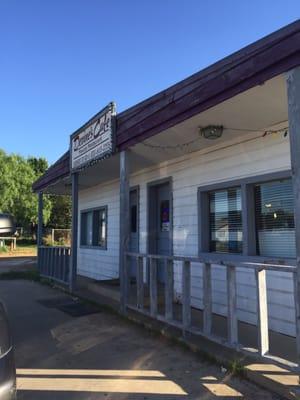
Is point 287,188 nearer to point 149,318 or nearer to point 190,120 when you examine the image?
point 190,120

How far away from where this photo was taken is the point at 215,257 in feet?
23.9

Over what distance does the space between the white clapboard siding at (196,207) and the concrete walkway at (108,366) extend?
5.15 feet

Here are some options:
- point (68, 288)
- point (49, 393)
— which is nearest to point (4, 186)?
point (68, 288)

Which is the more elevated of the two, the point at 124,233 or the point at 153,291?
the point at 124,233

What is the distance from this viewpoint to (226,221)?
7.29 m

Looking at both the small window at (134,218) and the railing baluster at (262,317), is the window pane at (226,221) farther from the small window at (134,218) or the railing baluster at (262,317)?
the small window at (134,218)

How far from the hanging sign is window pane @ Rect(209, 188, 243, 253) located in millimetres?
2119

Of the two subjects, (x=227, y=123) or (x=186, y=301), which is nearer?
(x=186, y=301)

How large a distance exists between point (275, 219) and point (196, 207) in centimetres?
189

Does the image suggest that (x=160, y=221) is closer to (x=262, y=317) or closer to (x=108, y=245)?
(x=108, y=245)

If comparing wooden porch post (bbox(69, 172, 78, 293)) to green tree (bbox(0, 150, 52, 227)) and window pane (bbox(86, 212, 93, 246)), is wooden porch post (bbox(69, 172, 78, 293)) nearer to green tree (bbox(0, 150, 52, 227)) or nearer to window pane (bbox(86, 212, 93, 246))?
window pane (bbox(86, 212, 93, 246))

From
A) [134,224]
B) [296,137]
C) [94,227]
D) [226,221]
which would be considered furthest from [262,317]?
[94,227]

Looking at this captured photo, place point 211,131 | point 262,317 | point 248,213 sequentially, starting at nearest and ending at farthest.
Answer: point 262,317, point 211,131, point 248,213

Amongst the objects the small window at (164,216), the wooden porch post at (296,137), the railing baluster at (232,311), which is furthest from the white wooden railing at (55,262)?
the wooden porch post at (296,137)
